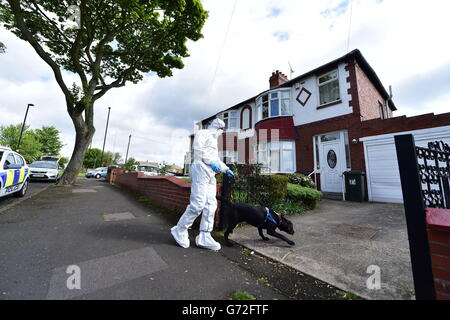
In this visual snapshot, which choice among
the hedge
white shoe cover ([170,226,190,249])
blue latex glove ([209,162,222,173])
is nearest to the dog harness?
blue latex glove ([209,162,222,173])

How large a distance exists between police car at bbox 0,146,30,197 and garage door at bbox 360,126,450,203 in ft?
38.8

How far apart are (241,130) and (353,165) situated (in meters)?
8.54

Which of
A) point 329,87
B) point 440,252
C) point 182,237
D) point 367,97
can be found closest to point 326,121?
point 329,87

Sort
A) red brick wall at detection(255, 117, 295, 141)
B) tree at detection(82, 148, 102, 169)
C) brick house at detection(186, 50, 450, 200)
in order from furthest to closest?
tree at detection(82, 148, 102, 169)
red brick wall at detection(255, 117, 295, 141)
brick house at detection(186, 50, 450, 200)

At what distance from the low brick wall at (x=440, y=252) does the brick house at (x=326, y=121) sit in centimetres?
753

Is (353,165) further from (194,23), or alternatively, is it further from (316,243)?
(194,23)

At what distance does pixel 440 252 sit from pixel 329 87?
9817 millimetres

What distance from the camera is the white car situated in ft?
35.3

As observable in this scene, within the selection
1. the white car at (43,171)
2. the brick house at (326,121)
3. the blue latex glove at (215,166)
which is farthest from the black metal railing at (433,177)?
the white car at (43,171)

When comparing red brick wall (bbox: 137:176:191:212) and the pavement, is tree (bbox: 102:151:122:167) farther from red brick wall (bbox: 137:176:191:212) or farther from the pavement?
the pavement

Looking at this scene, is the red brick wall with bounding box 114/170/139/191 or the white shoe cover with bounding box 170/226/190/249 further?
the red brick wall with bounding box 114/170/139/191

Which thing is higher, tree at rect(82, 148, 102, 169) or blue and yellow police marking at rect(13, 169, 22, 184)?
tree at rect(82, 148, 102, 169)

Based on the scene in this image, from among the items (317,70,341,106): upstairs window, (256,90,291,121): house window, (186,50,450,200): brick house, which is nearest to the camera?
(186,50,450,200): brick house
